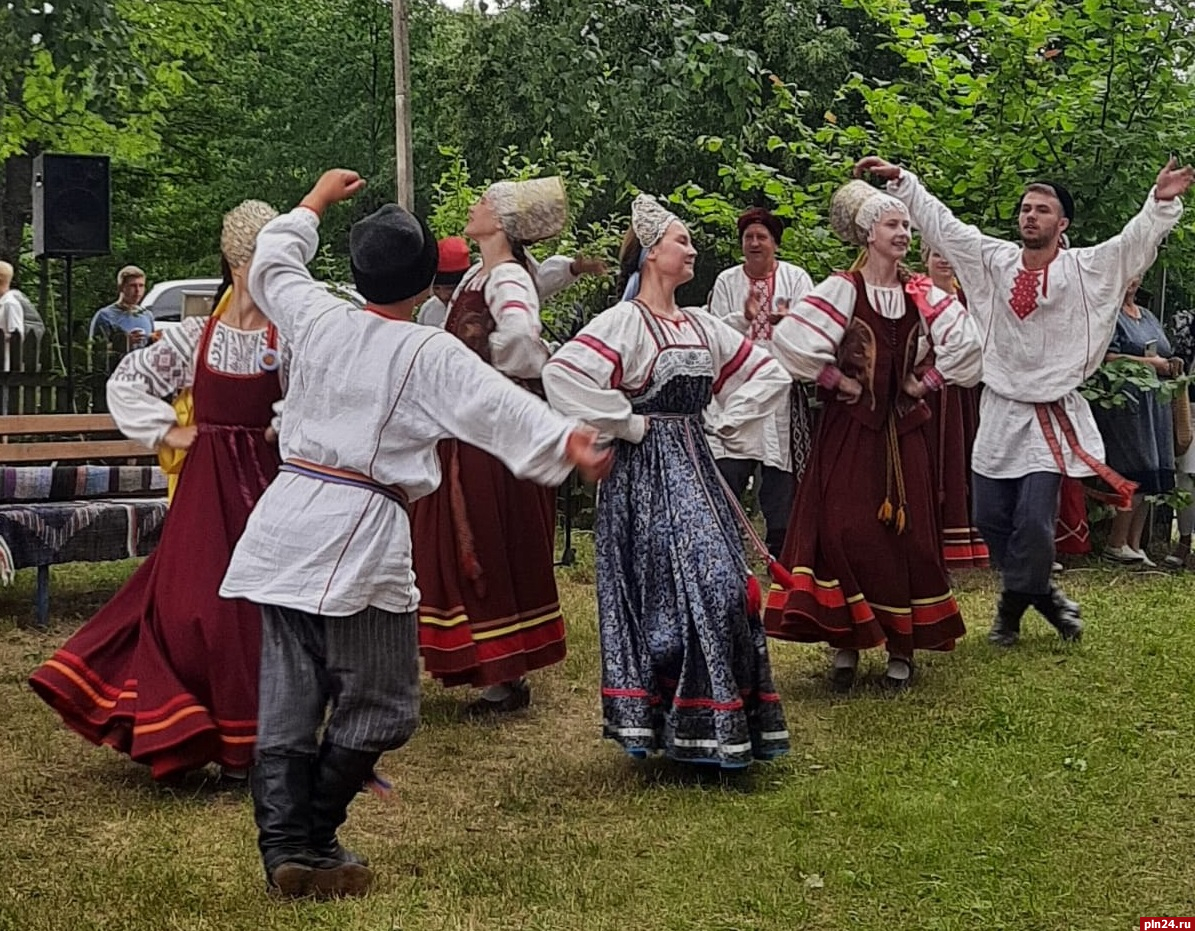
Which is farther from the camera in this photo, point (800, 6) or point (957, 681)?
point (800, 6)

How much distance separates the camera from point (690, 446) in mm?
5086

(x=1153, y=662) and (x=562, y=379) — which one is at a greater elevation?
(x=562, y=379)

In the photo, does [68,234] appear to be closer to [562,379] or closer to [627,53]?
[627,53]

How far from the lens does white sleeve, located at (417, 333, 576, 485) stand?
3.65 m

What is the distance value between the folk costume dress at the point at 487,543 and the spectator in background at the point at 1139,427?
4.64 metres

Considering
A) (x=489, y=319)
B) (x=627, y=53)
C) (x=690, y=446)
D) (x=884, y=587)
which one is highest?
(x=627, y=53)

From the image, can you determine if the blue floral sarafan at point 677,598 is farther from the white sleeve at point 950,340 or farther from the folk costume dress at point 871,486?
the white sleeve at point 950,340

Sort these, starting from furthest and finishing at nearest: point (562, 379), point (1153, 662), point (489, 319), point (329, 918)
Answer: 1. point (1153, 662)
2. point (489, 319)
3. point (562, 379)
4. point (329, 918)

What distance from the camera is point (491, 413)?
12.1ft

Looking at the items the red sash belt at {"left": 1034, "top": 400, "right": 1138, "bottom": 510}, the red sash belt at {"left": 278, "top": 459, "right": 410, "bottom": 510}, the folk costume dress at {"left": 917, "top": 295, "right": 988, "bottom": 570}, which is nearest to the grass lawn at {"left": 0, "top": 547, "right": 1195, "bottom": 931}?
the folk costume dress at {"left": 917, "top": 295, "right": 988, "bottom": 570}

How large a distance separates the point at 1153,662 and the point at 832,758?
2011 millimetres

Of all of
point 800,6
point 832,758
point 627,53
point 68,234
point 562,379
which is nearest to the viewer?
point 562,379

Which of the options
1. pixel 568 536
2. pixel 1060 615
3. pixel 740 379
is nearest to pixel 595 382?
pixel 740 379

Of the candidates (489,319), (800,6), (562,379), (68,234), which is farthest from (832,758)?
(800,6)
